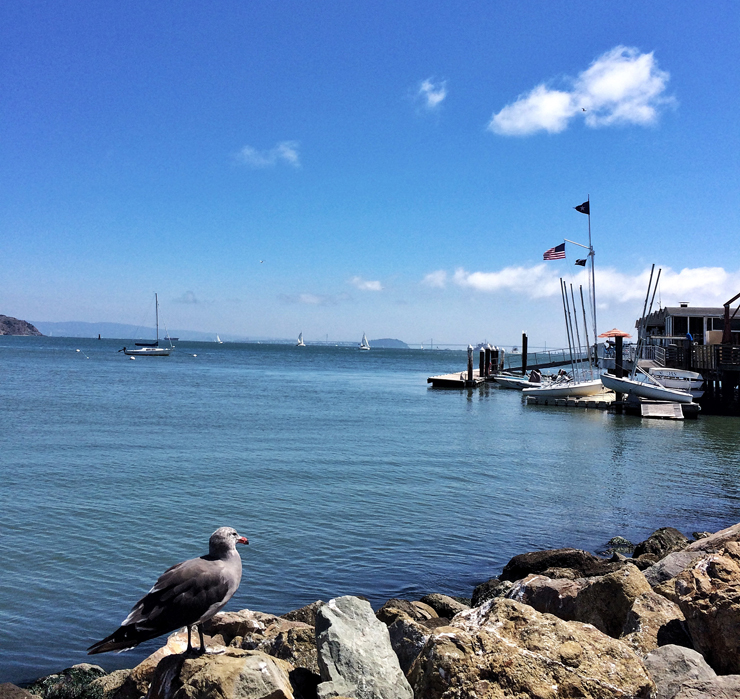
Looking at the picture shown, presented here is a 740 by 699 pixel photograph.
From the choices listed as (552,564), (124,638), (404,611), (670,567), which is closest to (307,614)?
(404,611)

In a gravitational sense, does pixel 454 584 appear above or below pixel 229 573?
below

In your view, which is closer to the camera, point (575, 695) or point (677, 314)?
point (575, 695)


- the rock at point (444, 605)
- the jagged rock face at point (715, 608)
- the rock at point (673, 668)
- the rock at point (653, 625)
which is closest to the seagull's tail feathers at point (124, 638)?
the rock at point (673, 668)

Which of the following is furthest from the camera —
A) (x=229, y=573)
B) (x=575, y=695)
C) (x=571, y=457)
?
(x=571, y=457)

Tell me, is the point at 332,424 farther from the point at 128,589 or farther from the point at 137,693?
the point at 137,693

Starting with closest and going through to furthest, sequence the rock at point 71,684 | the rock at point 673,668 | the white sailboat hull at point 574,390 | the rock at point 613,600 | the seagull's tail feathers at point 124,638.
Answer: the rock at point 673,668 → the seagull's tail feathers at point 124,638 → the rock at point 613,600 → the rock at point 71,684 → the white sailboat hull at point 574,390

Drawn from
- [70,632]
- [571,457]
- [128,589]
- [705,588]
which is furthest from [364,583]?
[571,457]

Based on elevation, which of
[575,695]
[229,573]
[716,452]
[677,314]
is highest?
[677,314]

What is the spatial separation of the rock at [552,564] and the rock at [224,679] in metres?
6.05

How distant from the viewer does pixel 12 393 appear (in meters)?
40.9

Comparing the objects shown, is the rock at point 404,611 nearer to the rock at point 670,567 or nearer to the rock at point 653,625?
the rock at point 653,625

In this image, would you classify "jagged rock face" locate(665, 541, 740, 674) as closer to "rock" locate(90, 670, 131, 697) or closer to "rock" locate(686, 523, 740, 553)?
"rock" locate(686, 523, 740, 553)

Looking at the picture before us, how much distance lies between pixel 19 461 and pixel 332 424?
13.7 meters

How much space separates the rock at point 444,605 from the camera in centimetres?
825
